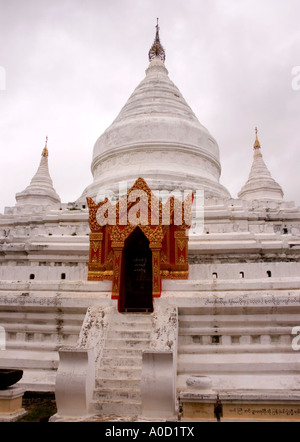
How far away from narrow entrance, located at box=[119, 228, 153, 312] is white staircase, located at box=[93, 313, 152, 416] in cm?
147

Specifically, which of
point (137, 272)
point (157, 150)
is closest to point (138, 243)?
point (137, 272)

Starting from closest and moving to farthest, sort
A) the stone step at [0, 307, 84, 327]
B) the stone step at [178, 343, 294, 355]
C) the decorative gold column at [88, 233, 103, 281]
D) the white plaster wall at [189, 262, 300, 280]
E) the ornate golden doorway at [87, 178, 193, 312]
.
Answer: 1. the stone step at [178, 343, 294, 355]
2. the stone step at [0, 307, 84, 327]
3. the white plaster wall at [189, 262, 300, 280]
4. the ornate golden doorway at [87, 178, 193, 312]
5. the decorative gold column at [88, 233, 103, 281]

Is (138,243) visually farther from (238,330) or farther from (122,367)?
(122,367)

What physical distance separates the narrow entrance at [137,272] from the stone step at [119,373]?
276 cm

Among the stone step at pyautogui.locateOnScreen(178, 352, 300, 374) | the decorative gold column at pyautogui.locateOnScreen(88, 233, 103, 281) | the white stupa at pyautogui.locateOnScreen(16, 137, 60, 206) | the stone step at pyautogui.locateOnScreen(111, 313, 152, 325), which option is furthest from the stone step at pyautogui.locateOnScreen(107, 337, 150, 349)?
the white stupa at pyautogui.locateOnScreen(16, 137, 60, 206)

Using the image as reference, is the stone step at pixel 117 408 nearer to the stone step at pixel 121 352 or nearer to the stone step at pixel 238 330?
the stone step at pixel 121 352

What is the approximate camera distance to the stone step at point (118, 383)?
667 centimetres

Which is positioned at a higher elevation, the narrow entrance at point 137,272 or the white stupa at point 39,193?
the white stupa at point 39,193

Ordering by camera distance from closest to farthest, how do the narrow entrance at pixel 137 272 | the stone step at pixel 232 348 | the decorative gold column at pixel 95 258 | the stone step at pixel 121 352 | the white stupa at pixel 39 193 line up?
the stone step at pixel 121 352, the stone step at pixel 232 348, the decorative gold column at pixel 95 258, the narrow entrance at pixel 137 272, the white stupa at pixel 39 193

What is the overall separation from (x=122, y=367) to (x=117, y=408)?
0.78 metres

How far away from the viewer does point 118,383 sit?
6.71 metres

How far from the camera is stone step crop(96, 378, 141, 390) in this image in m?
6.67

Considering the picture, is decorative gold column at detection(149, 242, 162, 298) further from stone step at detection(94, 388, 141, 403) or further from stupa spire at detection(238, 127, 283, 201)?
stupa spire at detection(238, 127, 283, 201)

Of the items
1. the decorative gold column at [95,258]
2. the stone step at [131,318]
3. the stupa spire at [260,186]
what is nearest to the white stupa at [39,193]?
the stupa spire at [260,186]
